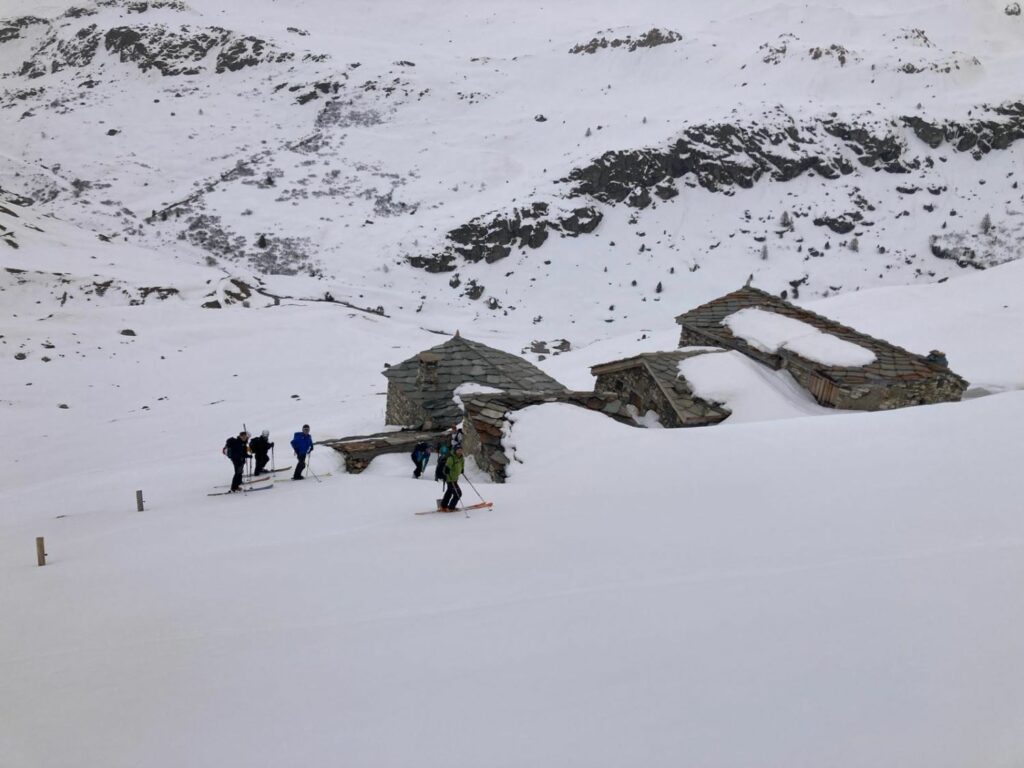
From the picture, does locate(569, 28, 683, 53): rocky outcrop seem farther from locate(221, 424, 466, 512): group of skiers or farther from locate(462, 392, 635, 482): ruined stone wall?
locate(221, 424, 466, 512): group of skiers

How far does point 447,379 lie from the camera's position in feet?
61.3

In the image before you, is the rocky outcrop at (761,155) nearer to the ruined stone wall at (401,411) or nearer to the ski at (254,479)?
the ruined stone wall at (401,411)

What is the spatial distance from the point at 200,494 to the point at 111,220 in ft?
150

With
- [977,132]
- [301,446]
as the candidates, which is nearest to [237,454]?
[301,446]

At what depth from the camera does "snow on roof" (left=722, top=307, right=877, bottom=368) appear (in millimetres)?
14562

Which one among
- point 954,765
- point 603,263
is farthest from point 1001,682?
point 603,263

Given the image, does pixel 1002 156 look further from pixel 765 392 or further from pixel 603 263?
pixel 765 392

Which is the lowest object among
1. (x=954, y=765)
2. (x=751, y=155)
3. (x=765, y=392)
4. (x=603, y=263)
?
(x=954, y=765)

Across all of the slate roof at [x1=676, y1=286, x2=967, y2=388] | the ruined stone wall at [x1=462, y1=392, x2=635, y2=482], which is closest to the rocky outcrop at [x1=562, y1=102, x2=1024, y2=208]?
the slate roof at [x1=676, y1=286, x2=967, y2=388]

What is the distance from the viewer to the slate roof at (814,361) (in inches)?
553

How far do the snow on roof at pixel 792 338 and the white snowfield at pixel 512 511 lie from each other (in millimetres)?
266

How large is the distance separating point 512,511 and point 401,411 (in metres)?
11.2

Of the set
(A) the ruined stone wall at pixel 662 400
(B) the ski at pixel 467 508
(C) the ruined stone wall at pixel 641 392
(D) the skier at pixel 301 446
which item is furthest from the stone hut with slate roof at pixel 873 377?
(D) the skier at pixel 301 446

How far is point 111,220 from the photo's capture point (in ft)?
159
